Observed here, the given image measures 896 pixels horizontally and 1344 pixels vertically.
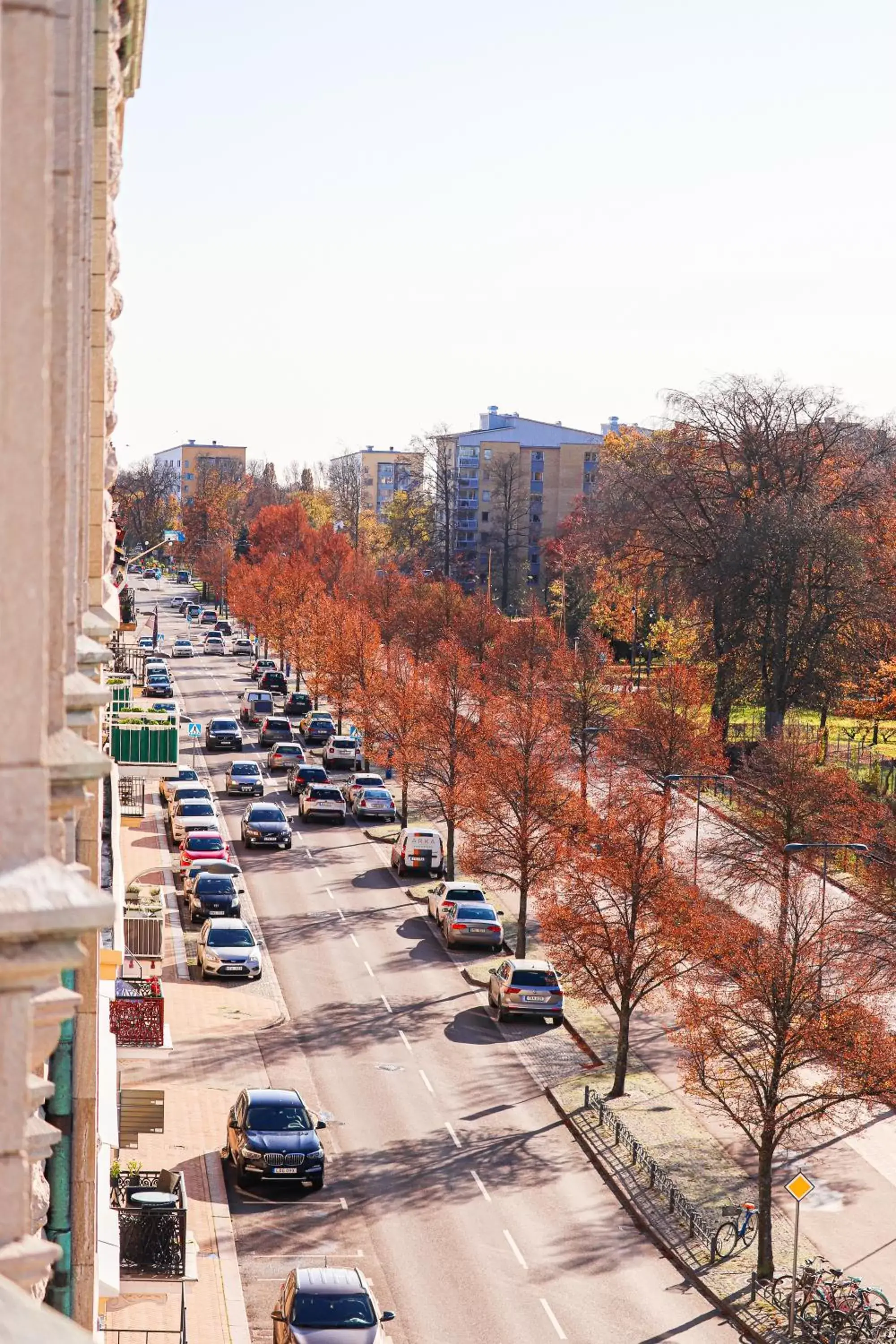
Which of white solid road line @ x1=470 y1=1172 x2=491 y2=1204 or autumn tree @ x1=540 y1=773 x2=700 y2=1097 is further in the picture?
autumn tree @ x1=540 y1=773 x2=700 y2=1097

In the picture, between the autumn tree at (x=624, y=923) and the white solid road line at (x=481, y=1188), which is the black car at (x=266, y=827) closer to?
the autumn tree at (x=624, y=923)

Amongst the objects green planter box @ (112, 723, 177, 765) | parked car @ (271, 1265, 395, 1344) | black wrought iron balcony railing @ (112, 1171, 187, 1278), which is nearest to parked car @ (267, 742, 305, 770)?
green planter box @ (112, 723, 177, 765)

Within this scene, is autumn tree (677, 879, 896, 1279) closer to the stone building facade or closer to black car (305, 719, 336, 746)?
the stone building facade

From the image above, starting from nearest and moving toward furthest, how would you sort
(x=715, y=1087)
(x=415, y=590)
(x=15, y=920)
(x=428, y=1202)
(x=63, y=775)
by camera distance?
(x=15, y=920) < (x=63, y=775) < (x=428, y=1202) < (x=715, y=1087) < (x=415, y=590)

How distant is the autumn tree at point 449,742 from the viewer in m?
51.5

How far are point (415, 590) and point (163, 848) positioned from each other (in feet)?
135

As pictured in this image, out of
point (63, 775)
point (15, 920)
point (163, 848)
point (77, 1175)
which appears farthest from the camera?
point (163, 848)

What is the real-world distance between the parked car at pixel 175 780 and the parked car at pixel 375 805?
18.0 feet

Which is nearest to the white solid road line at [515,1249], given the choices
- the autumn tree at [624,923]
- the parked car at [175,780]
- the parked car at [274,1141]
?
the parked car at [274,1141]

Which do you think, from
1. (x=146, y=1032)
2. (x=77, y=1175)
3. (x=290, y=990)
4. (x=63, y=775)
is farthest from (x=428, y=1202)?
(x=63, y=775)

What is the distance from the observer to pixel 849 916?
40781 mm

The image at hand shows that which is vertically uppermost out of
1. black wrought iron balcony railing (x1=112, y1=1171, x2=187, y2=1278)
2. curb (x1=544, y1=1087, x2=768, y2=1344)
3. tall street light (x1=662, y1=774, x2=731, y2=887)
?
tall street light (x1=662, y1=774, x2=731, y2=887)

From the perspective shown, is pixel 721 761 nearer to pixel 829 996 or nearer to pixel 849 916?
pixel 849 916

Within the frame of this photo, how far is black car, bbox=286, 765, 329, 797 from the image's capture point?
62.2 meters
